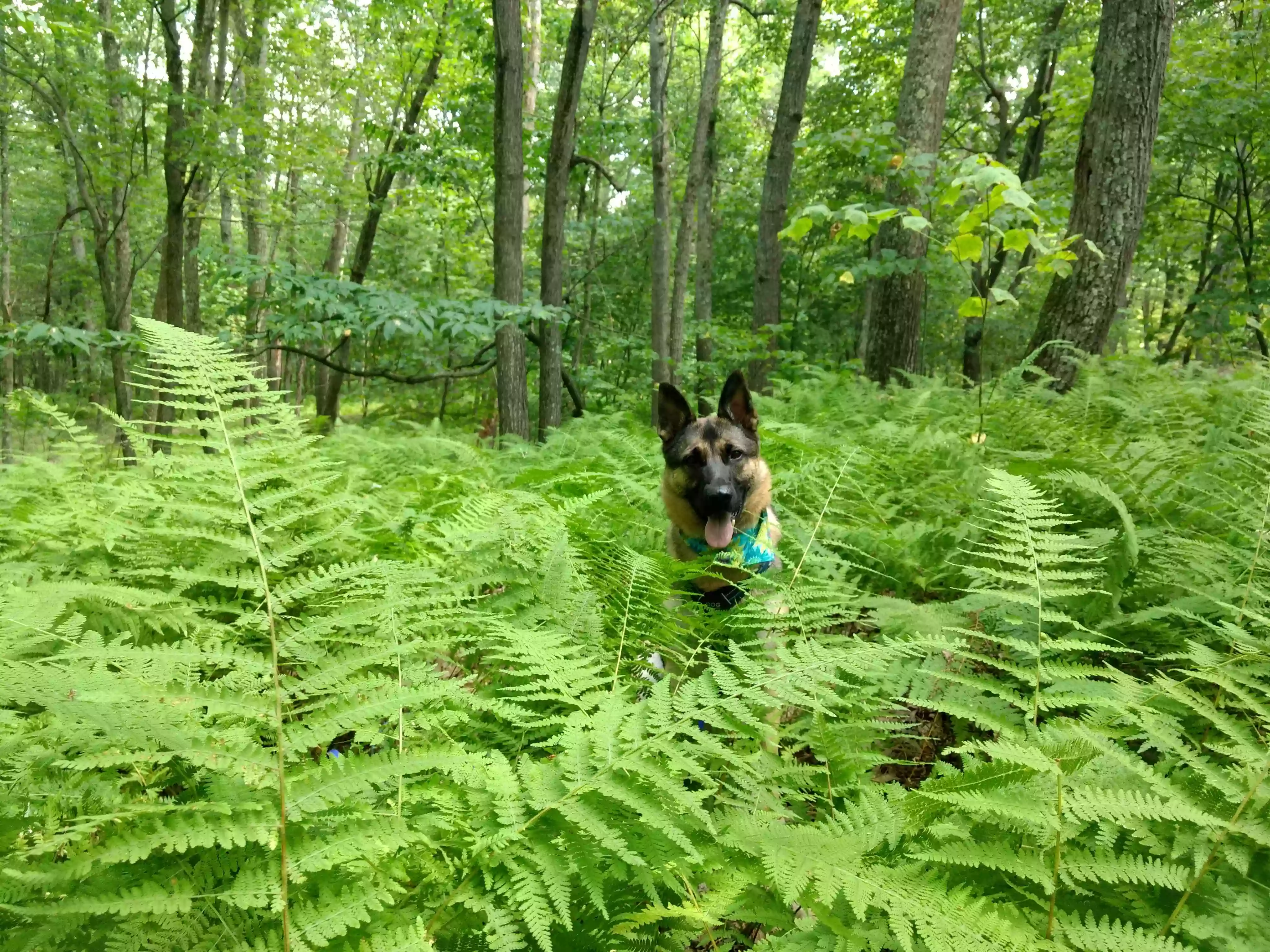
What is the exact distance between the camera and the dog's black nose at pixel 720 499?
3625mm

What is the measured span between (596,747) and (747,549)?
209 cm

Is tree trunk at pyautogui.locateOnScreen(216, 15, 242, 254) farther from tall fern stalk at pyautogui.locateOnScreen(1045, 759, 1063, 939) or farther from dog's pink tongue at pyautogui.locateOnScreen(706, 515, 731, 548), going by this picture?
tall fern stalk at pyautogui.locateOnScreen(1045, 759, 1063, 939)

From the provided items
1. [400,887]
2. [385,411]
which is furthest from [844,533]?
[385,411]

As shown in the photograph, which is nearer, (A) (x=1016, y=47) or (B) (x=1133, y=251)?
(B) (x=1133, y=251)

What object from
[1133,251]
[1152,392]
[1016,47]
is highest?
[1016,47]

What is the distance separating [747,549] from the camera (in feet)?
10.5

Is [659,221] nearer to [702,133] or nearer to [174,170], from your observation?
[702,133]

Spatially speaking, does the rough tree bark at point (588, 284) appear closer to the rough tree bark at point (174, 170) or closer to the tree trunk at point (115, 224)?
the rough tree bark at point (174, 170)

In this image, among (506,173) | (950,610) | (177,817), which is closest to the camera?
(177,817)

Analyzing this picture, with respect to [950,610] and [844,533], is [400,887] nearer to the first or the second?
[950,610]

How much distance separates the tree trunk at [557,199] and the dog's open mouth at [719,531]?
418 centimetres

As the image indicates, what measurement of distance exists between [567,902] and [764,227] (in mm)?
10092

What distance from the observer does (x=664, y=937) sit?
1.18 metres

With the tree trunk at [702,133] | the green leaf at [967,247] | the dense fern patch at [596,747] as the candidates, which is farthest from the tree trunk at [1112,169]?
the tree trunk at [702,133]
